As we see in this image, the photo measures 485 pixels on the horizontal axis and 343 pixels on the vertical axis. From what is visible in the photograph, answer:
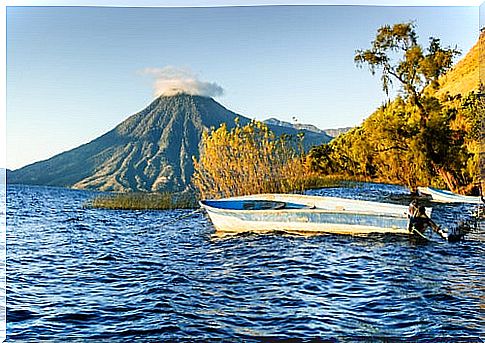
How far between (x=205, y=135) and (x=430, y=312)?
3233 mm

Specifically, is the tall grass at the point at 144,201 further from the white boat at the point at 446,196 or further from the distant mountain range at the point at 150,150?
the white boat at the point at 446,196

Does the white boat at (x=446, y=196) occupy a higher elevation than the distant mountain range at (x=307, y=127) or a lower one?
lower

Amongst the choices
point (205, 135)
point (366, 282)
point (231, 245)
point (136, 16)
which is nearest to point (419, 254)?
point (366, 282)

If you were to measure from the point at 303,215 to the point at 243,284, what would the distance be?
4.24ft

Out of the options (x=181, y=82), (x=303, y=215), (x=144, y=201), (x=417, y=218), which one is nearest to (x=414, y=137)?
(x=417, y=218)

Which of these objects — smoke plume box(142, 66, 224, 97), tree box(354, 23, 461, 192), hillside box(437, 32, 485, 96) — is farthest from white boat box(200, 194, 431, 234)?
hillside box(437, 32, 485, 96)

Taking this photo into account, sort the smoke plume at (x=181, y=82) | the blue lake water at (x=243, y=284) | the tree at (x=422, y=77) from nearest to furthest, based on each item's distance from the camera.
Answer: the blue lake water at (x=243, y=284) → the smoke plume at (x=181, y=82) → the tree at (x=422, y=77)

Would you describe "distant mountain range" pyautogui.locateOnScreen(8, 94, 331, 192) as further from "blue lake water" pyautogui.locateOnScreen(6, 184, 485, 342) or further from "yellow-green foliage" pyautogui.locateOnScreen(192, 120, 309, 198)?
"blue lake water" pyautogui.locateOnScreen(6, 184, 485, 342)

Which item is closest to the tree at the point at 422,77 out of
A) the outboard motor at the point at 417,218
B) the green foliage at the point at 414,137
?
the green foliage at the point at 414,137

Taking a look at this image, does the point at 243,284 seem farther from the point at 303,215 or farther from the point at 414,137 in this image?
the point at 414,137

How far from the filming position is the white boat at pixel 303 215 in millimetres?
5110

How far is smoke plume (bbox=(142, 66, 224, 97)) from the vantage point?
5207 mm

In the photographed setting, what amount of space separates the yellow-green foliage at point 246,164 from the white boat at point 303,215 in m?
0.27

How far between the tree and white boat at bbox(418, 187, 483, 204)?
3.0 inches
